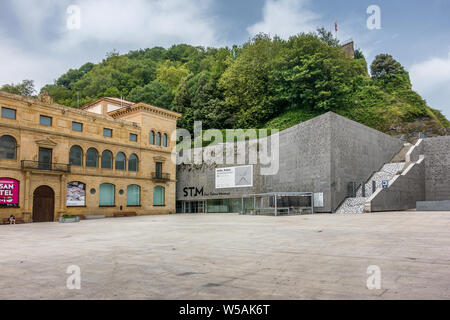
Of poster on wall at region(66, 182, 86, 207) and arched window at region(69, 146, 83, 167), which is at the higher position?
arched window at region(69, 146, 83, 167)

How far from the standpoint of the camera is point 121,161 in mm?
42000

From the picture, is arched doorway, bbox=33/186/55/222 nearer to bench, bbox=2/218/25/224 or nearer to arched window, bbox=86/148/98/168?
bench, bbox=2/218/25/224

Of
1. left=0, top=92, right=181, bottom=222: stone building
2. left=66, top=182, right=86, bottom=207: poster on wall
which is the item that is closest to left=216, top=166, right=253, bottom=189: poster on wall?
left=0, top=92, right=181, bottom=222: stone building

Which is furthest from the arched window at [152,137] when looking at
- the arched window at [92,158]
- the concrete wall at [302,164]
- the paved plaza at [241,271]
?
the paved plaza at [241,271]

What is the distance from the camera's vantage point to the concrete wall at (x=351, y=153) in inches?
1182

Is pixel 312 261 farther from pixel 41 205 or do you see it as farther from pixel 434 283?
pixel 41 205

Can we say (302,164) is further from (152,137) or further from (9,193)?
(9,193)

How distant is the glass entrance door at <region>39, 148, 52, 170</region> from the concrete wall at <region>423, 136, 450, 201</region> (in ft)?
130

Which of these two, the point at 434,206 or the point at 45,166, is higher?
the point at 45,166

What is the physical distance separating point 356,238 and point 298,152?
74.6ft

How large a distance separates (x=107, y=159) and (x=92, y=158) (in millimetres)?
1992

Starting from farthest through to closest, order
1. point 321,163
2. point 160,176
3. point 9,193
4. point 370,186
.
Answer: point 160,176 < point 370,186 < point 9,193 < point 321,163

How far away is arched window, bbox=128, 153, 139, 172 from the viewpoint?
43.0 meters

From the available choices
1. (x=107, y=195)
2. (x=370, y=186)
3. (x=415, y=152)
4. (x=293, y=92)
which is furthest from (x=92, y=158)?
(x=415, y=152)
